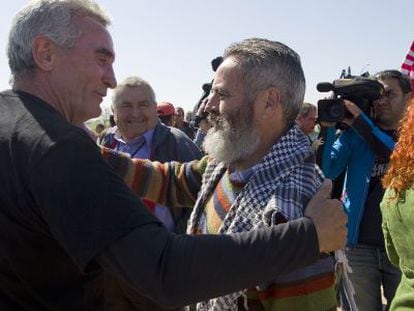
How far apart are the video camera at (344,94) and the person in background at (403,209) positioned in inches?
A: 52.9

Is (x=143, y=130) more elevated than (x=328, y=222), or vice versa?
(x=328, y=222)

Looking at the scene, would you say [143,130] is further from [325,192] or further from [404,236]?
[325,192]

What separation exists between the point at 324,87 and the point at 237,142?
160cm

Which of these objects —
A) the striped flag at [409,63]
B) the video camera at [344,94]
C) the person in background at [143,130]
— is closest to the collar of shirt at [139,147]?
the person in background at [143,130]

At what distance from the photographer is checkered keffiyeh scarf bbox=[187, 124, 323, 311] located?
156 cm

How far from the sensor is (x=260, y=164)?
1.76m

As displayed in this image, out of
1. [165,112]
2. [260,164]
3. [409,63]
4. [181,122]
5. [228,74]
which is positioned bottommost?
[181,122]

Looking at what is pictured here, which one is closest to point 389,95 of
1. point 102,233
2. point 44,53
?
point 44,53

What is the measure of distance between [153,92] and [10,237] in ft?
9.48

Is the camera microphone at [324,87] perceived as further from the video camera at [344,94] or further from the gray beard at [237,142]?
the gray beard at [237,142]

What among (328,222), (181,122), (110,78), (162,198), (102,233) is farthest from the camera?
(181,122)

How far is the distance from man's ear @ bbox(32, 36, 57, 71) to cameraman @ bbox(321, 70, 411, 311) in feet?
7.44

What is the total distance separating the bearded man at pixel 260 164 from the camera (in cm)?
157

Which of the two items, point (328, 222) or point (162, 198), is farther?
point (162, 198)
